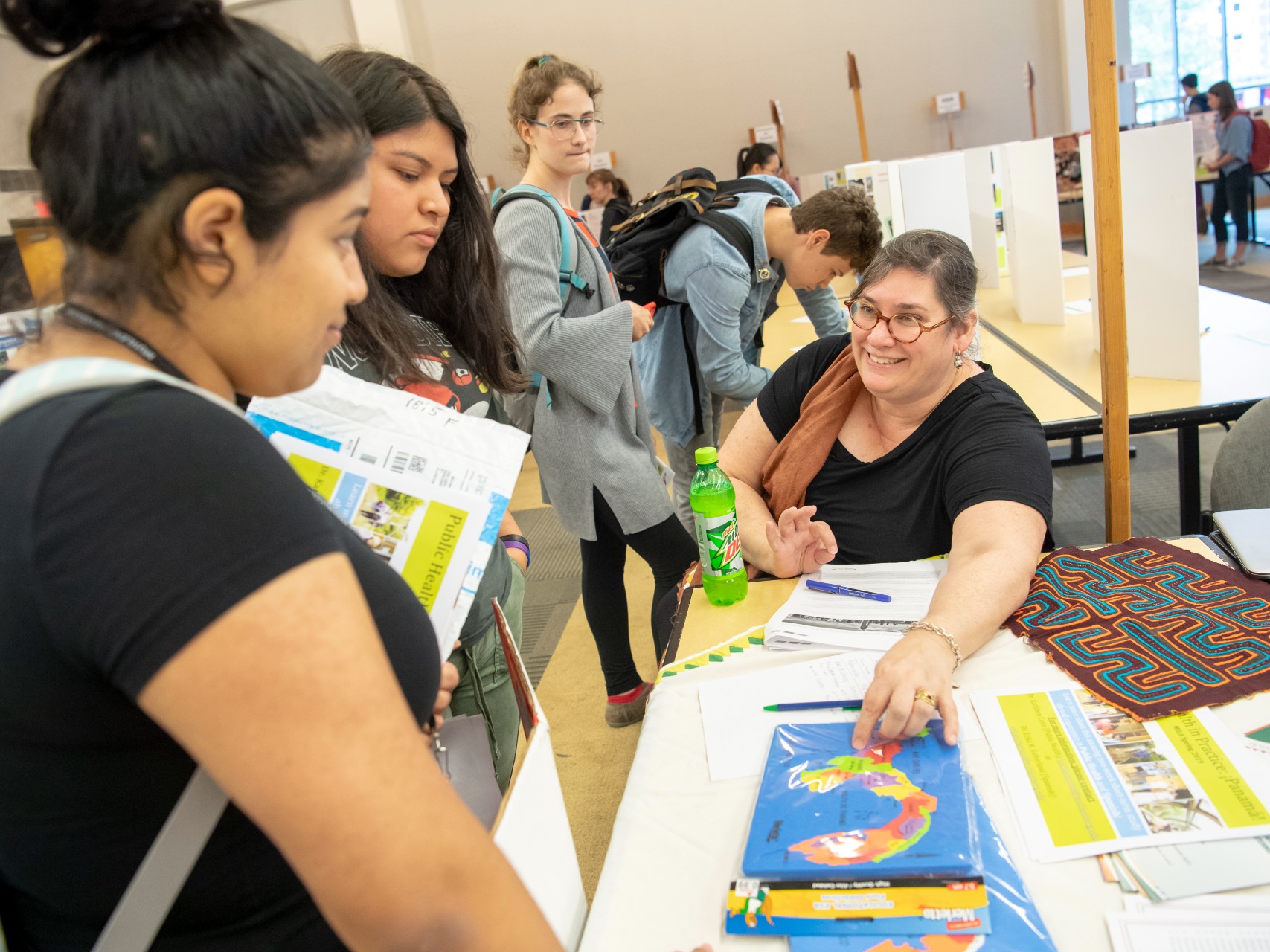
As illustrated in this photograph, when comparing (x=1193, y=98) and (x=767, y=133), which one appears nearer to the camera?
(x=1193, y=98)

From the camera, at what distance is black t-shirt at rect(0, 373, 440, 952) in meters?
0.43

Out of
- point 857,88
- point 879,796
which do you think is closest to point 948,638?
point 879,796

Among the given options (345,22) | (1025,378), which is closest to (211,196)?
(1025,378)

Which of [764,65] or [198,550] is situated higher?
[764,65]

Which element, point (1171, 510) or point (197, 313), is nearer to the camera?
point (197, 313)

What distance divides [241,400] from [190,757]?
654 millimetres

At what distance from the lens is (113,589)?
0.43 metres

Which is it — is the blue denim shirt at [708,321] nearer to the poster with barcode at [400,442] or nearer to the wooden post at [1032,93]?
the poster with barcode at [400,442]

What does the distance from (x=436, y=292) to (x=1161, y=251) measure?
6.84 ft

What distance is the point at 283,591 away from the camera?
0.44 m

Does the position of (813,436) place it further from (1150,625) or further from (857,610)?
(1150,625)

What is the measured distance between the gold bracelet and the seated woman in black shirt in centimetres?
Answer: 6

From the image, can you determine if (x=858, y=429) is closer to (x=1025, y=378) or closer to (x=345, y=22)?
(x=1025, y=378)

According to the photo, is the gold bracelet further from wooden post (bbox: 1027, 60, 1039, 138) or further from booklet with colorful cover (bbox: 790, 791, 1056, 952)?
wooden post (bbox: 1027, 60, 1039, 138)
